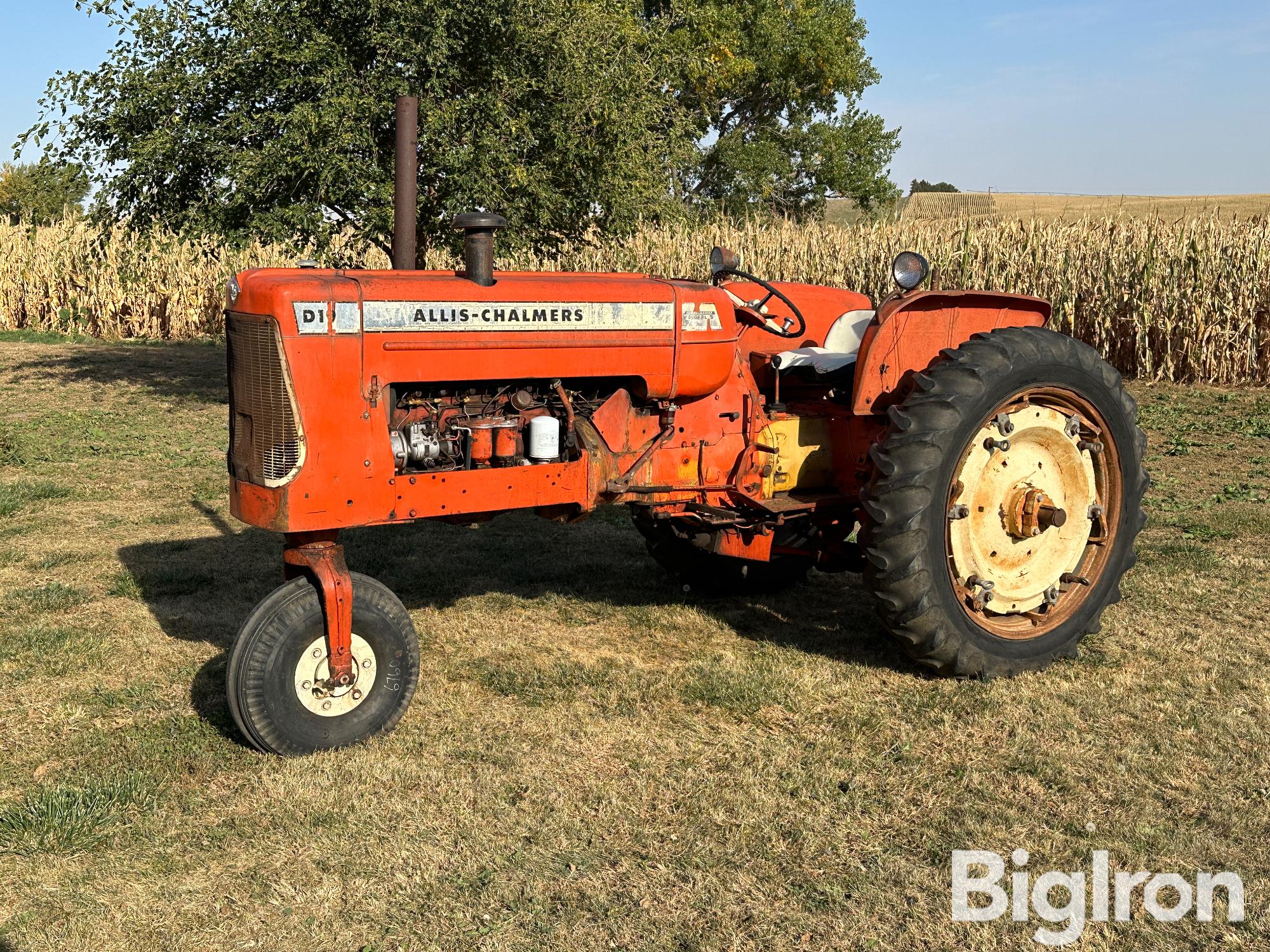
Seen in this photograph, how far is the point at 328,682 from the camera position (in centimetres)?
370

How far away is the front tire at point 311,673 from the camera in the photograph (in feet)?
11.8

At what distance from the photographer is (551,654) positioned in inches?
187

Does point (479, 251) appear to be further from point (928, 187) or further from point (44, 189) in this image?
point (928, 187)

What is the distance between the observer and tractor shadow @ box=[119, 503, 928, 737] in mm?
4922

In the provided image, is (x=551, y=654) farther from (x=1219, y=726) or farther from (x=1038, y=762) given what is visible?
(x=1219, y=726)

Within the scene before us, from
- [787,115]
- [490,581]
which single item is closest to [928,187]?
[787,115]

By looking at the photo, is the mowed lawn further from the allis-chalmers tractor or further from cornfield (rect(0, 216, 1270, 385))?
cornfield (rect(0, 216, 1270, 385))

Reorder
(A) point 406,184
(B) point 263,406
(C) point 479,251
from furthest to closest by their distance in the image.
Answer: (A) point 406,184
(C) point 479,251
(B) point 263,406

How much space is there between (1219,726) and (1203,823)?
743 mm

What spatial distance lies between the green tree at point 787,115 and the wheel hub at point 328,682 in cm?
2795

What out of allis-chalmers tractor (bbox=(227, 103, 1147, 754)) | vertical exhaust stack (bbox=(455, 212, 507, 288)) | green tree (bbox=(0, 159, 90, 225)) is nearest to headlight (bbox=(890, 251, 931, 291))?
allis-chalmers tractor (bbox=(227, 103, 1147, 754))

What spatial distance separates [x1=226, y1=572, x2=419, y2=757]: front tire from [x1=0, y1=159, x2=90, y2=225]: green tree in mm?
7591

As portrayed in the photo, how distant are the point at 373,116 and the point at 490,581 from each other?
497cm

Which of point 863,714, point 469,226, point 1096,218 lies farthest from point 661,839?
Answer: point 1096,218
